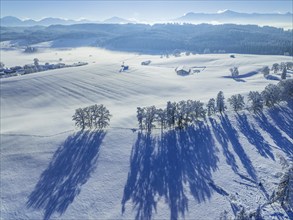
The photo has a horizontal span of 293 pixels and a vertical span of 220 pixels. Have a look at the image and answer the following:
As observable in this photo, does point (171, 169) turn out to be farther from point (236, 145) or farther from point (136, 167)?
point (236, 145)

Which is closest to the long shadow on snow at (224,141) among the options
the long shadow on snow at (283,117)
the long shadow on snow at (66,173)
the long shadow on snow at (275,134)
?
the long shadow on snow at (275,134)

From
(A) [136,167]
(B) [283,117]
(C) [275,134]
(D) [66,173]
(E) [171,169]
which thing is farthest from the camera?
(B) [283,117]

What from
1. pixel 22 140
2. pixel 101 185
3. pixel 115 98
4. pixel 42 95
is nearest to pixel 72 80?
pixel 42 95

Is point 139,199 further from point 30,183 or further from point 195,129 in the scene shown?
point 195,129

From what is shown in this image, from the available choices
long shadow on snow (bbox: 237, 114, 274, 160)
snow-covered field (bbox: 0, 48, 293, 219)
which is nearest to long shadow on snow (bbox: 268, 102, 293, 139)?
snow-covered field (bbox: 0, 48, 293, 219)

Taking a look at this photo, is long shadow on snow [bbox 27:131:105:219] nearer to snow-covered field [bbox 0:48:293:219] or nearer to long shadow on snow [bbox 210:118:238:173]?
snow-covered field [bbox 0:48:293:219]

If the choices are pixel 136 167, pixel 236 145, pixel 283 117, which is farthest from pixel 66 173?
pixel 283 117
